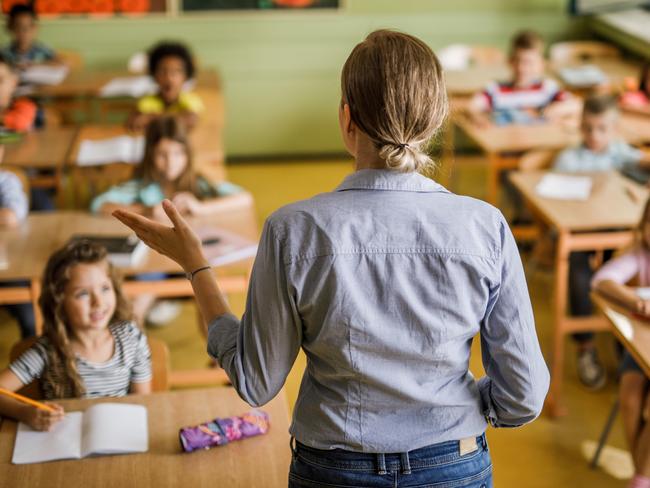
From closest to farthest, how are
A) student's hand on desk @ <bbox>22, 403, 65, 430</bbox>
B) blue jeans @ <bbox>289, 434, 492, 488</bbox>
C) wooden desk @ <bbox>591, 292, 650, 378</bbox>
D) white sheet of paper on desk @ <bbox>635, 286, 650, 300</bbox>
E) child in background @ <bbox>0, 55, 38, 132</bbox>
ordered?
blue jeans @ <bbox>289, 434, 492, 488</bbox>, student's hand on desk @ <bbox>22, 403, 65, 430</bbox>, wooden desk @ <bbox>591, 292, 650, 378</bbox>, white sheet of paper on desk @ <bbox>635, 286, 650, 300</bbox>, child in background @ <bbox>0, 55, 38, 132</bbox>

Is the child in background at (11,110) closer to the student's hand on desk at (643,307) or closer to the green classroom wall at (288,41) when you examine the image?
the green classroom wall at (288,41)

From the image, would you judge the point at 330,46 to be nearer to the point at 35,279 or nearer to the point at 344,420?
the point at 35,279

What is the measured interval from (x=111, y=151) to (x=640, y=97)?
279 cm

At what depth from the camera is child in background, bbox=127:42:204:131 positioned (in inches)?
185

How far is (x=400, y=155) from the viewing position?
4.12 feet

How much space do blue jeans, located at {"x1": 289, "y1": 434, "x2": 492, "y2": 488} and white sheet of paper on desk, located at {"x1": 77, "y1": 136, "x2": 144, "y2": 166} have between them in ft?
9.28

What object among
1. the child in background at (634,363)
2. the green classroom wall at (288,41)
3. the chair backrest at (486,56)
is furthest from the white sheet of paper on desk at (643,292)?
the green classroom wall at (288,41)

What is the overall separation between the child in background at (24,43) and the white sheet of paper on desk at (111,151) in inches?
63.6

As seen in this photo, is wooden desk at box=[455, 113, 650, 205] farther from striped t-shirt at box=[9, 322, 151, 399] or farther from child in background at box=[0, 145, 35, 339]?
striped t-shirt at box=[9, 322, 151, 399]

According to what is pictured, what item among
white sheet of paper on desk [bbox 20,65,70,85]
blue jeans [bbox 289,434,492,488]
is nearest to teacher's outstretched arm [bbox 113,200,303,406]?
blue jeans [bbox 289,434,492,488]

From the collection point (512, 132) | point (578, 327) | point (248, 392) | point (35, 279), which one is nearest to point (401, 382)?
point (248, 392)

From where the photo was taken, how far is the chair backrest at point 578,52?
19.6 ft

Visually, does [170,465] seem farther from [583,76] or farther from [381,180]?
[583,76]

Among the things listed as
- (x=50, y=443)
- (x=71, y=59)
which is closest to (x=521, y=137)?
(x=71, y=59)
